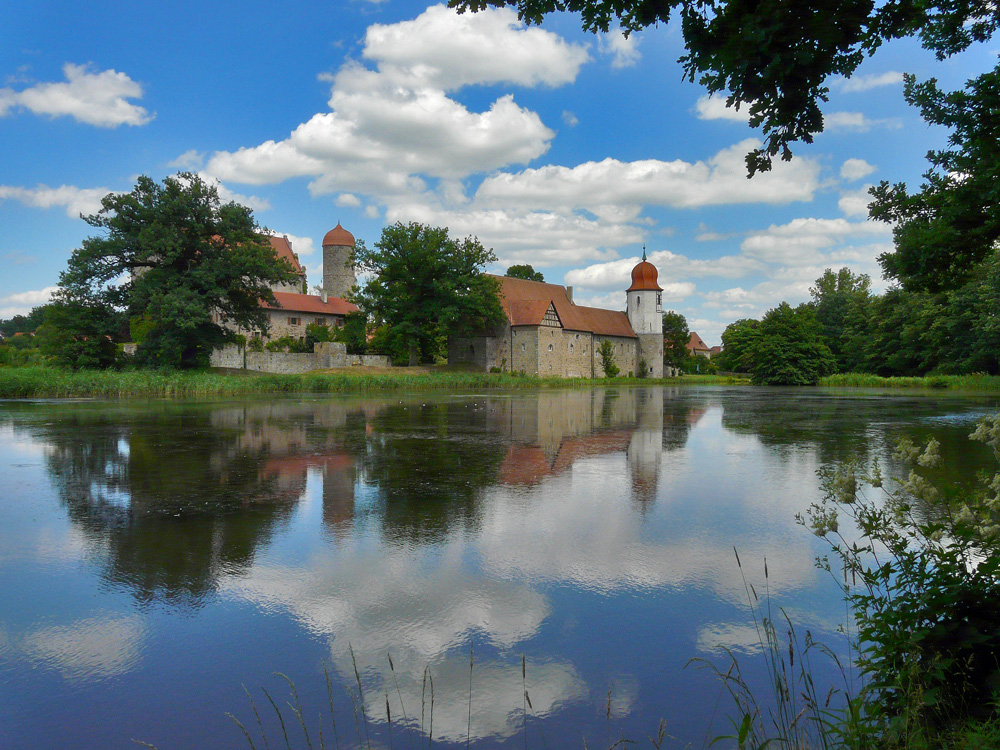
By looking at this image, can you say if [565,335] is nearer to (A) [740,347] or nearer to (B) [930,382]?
(A) [740,347]

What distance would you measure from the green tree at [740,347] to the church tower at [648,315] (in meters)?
9.26

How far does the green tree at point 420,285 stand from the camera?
4894 cm

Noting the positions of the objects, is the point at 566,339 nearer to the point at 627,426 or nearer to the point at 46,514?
the point at 627,426

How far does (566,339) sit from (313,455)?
169 ft

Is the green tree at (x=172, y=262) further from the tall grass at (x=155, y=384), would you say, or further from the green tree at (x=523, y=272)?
the green tree at (x=523, y=272)

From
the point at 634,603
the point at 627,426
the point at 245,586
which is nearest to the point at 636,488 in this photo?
the point at 634,603

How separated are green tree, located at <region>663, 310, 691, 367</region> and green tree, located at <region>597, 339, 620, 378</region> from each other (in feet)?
39.5

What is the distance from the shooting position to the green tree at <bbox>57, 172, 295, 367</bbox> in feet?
111

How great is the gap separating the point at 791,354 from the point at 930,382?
39.1ft

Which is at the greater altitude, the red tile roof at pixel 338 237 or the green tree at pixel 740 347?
the red tile roof at pixel 338 237

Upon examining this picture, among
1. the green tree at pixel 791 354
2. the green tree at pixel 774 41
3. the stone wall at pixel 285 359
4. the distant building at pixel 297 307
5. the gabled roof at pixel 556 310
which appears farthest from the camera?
the gabled roof at pixel 556 310

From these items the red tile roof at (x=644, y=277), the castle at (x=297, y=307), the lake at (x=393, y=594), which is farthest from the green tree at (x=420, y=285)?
the lake at (x=393, y=594)

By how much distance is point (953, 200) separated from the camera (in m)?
4.68

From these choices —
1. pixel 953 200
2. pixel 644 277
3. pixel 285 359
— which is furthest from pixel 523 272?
pixel 953 200
